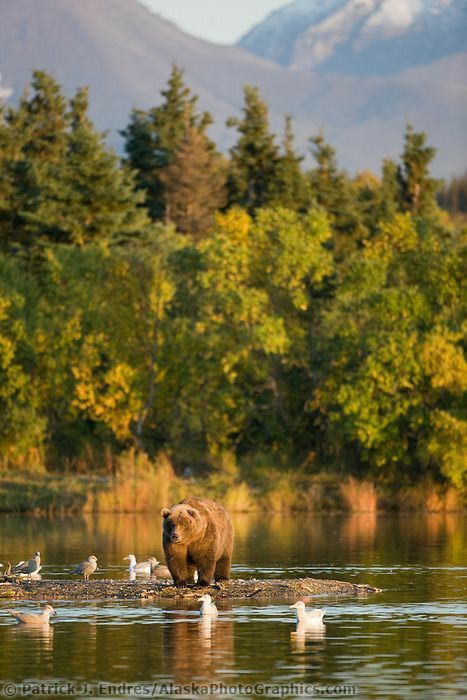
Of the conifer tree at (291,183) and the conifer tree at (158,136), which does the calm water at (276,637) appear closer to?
the conifer tree at (291,183)

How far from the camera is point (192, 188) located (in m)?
98.8

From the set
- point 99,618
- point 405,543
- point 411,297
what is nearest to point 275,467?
point 411,297

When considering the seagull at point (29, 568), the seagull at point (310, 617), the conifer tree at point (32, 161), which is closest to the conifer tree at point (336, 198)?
the conifer tree at point (32, 161)

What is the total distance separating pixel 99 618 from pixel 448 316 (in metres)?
39.5

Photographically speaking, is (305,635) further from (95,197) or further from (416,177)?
(416,177)

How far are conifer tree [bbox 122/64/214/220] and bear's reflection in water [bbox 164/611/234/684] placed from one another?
73.3 meters

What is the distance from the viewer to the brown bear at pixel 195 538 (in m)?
31.6

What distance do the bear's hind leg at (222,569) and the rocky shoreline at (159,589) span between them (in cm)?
19

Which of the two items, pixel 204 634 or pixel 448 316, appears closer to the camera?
pixel 204 634

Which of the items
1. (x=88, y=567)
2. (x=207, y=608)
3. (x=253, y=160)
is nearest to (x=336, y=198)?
(x=253, y=160)

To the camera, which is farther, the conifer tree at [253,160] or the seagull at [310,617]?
the conifer tree at [253,160]

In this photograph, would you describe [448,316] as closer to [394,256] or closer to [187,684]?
[394,256]

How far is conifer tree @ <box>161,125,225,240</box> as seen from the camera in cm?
9869

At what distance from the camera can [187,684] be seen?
22.8 metres
